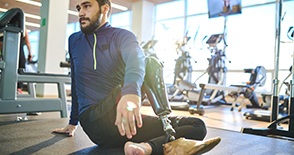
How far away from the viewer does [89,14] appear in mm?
1309

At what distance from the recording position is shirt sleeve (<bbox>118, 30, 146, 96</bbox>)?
90cm

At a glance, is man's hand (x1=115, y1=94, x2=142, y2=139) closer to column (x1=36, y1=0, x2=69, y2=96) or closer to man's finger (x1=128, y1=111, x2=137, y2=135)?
man's finger (x1=128, y1=111, x2=137, y2=135)

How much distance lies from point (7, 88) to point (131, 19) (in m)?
7.56

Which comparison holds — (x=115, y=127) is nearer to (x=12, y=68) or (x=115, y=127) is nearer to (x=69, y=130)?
(x=69, y=130)

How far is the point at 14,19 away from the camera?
2.56 m

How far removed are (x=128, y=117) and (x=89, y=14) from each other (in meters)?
0.71

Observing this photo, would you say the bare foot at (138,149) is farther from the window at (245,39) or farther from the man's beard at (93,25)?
the window at (245,39)

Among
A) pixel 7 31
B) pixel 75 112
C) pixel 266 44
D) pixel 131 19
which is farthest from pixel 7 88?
pixel 131 19

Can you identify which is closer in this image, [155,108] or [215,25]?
[155,108]

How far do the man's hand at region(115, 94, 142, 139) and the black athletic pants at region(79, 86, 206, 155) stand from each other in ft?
1.24

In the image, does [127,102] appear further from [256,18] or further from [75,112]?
[256,18]

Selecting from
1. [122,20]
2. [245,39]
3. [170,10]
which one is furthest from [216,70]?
[122,20]

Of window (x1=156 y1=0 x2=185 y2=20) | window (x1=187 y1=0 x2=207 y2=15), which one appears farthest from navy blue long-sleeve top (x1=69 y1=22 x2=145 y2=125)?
window (x1=156 y1=0 x2=185 y2=20)

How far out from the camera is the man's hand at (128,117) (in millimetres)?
801
